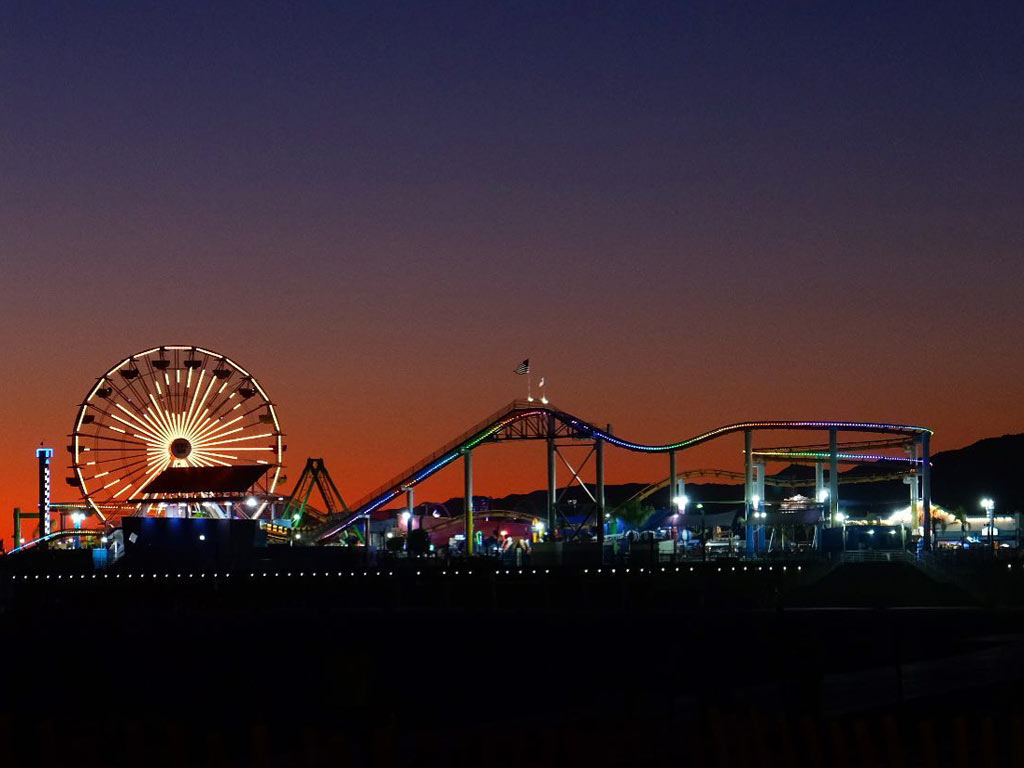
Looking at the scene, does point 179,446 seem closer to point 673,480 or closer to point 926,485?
point 673,480

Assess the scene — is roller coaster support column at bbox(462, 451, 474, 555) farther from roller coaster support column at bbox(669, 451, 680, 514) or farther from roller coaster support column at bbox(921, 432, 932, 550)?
roller coaster support column at bbox(921, 432, 932, 550)

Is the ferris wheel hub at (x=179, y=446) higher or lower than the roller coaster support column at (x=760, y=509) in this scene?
higher

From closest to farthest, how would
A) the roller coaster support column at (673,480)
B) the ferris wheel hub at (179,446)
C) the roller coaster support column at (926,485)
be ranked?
1. the roller coaster support column at (926,485)
2. the ferris wheel hub at (179,446)
3. the roller coaster support column at (673,480)

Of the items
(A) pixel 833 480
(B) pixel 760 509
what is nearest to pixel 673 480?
(B) pixel 760 509

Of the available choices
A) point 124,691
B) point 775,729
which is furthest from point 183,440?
point 775,729

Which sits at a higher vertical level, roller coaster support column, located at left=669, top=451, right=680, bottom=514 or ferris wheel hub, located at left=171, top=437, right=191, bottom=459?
→ ferris wheel hub, located at left=171, top=437, right=191, bottom=459

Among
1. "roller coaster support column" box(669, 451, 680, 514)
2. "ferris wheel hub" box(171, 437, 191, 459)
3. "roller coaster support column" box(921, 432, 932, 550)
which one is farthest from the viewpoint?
"roller coaster support column" box(669, 451, 680, 514)

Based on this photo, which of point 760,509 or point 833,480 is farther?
point 760,509

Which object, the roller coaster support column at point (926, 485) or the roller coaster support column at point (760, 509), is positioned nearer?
the roller coaster support column at point (926, 485)

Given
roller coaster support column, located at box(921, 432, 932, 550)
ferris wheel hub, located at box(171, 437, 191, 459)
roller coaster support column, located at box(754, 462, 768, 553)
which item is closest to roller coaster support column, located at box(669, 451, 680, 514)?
roller coaster support column, located at box(754, 462, 768, 553)

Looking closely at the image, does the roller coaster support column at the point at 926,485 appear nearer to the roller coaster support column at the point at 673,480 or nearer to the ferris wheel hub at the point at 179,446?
the roller coaster support column at the point at 673,480

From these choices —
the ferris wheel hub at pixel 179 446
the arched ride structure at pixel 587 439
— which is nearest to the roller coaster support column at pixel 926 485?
the arched ride structure at pixel 587 439

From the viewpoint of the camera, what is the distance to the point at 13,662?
4988cm

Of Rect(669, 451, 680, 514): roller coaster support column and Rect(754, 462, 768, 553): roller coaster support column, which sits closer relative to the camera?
Rect(754, 462, 768, 553): roller coaster support column
